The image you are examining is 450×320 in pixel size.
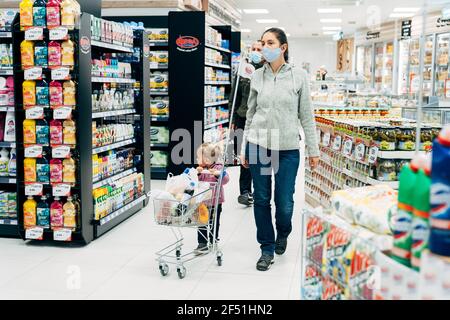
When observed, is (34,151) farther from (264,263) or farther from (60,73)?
(264,263)

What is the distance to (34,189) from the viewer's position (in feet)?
15.6

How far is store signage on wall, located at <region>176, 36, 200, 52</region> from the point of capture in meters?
8.02

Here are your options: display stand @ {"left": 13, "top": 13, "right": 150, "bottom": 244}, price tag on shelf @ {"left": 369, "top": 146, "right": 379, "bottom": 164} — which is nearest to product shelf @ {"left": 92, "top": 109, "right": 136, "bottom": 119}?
display stand @ {"left": 13, "top": 13, "right": 150, "bottom": 244}

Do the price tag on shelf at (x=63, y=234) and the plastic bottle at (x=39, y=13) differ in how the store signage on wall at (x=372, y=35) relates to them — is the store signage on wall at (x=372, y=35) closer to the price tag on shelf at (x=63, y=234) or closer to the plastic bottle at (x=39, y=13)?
the plastic bottle at (x=39, y=13)

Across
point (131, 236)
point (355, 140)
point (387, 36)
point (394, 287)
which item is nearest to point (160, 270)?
point (131, 236)

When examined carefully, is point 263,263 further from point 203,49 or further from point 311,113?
point 203,49

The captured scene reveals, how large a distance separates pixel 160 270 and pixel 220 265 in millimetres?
514

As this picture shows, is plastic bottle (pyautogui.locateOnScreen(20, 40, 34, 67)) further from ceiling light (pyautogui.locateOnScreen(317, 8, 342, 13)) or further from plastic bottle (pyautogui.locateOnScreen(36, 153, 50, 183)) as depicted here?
ceiling light (pyautogui.locateOnScreen(317, 8, 342, 13))

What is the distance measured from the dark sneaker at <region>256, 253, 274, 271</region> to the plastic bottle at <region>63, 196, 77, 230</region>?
171 cm

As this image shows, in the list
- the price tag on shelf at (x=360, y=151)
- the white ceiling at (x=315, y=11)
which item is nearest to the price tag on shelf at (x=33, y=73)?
the price tag on shelf at (x=360, y=151)

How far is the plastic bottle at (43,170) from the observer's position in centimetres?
472

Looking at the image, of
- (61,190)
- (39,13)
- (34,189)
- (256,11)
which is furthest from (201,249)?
(256,11)

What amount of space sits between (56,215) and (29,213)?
0.84 ft

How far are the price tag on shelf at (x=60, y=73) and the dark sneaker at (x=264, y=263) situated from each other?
2.23 metres
